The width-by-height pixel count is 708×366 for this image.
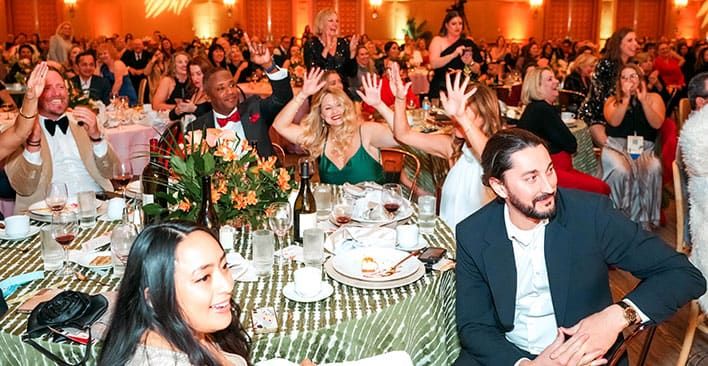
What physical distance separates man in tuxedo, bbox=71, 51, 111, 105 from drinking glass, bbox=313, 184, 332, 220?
466 centimetres

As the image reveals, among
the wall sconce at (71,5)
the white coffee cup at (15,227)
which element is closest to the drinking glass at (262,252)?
the white coffee cup at (15,227)

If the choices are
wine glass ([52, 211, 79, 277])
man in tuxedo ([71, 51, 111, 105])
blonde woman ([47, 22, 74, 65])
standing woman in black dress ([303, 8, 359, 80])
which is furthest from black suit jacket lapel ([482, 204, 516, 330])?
blonde woman ([47, 22, 74, 65])

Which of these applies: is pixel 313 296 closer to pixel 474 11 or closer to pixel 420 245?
pixel 420 245

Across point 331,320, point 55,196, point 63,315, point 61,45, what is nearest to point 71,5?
point 61,45

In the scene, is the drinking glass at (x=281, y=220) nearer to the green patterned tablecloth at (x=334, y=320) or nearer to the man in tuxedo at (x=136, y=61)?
the green patterned tablecloth at (x=334, y=320)

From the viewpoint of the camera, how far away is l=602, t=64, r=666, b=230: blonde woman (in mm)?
5160

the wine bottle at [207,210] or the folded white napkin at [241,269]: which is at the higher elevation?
the wine bottle at [207,210]

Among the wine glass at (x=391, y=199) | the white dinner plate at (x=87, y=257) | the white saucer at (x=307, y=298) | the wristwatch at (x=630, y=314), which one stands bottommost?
the wristwatch at (x=630, y=314)

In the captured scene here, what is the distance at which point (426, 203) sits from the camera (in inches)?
103

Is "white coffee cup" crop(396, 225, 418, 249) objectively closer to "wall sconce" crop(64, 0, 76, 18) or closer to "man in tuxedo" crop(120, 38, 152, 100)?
"man in tuxedo" crop(120, 38, 152, 100)

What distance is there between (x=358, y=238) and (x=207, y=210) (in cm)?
56

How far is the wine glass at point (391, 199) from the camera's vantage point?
273 cm

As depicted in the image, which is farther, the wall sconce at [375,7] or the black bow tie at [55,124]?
the wall sconce at [375,7]

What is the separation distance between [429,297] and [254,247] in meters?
0.58
